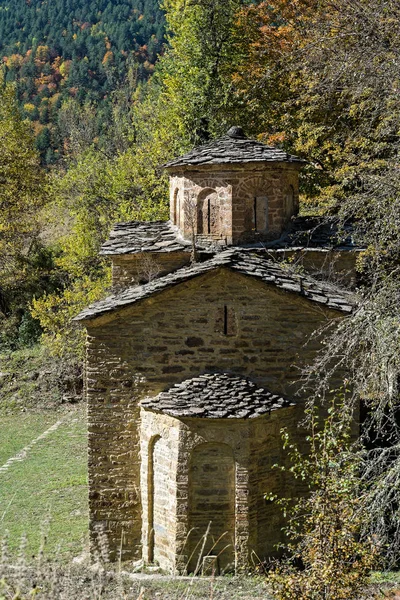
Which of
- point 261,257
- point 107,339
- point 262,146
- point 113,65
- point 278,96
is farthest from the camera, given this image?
point 113,65

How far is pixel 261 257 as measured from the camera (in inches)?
381

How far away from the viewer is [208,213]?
10.4 metres

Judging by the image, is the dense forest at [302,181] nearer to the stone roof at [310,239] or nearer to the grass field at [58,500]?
the stone roof at [310,239]

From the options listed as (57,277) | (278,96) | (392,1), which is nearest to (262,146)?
(392,1)

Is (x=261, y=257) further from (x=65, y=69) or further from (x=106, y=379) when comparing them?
(x=65, y=69)

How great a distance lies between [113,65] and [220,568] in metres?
52.8

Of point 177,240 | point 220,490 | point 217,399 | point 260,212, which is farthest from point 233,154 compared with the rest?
point 220,490

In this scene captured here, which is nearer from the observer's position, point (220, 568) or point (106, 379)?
point (220, 568)

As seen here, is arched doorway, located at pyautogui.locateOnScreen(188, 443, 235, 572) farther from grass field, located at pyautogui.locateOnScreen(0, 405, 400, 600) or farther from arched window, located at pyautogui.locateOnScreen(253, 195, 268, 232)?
arched window, located at pyautogui.locateOnScreen(253, 195, 268, 232)

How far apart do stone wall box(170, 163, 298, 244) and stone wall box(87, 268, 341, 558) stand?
191cm

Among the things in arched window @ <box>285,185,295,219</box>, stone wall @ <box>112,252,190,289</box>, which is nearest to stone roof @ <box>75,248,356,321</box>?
stone wall @ <box>112,252,190,289</box>

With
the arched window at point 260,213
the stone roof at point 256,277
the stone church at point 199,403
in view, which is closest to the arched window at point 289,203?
the arched window at point 260,213

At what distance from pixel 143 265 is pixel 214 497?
12.1 ft

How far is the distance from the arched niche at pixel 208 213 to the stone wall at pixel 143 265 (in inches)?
28.9
